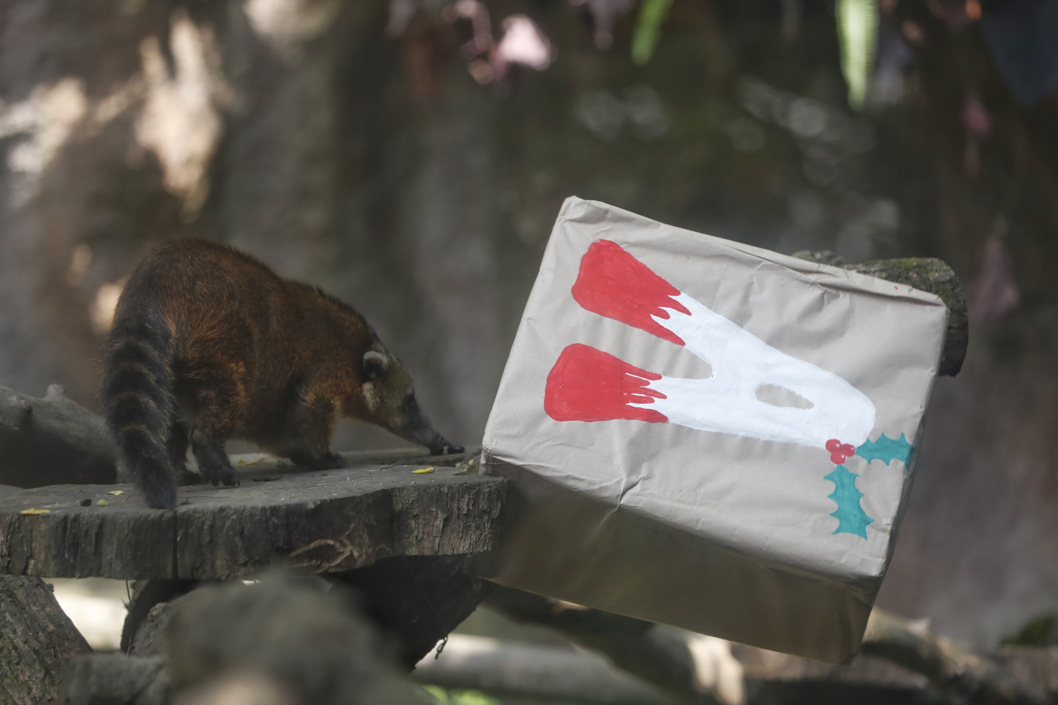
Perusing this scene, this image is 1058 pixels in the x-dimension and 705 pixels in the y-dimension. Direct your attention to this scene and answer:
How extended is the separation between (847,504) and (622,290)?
31.4 inches

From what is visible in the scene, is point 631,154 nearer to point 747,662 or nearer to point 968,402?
point 968,402

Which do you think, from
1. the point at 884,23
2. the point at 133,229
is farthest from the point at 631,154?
the point at 133,229

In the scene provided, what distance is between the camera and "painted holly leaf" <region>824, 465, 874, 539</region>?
81.0 inches

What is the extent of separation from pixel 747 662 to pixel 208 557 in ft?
11.0

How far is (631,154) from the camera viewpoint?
20.7 ft

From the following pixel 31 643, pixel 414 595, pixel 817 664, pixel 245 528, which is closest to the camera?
pixel 245 528

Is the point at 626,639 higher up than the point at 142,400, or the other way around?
the point at 142,400

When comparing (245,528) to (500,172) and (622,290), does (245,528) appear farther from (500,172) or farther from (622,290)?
(500,172)

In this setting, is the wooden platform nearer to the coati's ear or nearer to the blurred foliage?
the coati's ear

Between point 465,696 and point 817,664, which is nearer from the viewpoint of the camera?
point 817,664

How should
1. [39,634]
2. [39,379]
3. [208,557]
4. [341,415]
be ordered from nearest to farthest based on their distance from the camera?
[208,557]
[39,634]
[341,415]
[39,379]

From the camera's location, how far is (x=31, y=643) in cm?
202

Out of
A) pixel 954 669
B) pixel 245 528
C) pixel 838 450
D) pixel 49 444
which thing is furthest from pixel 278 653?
pixel 954 669

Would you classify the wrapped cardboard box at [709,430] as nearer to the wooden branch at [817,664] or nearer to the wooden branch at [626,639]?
the wooden branch at [626,639]
